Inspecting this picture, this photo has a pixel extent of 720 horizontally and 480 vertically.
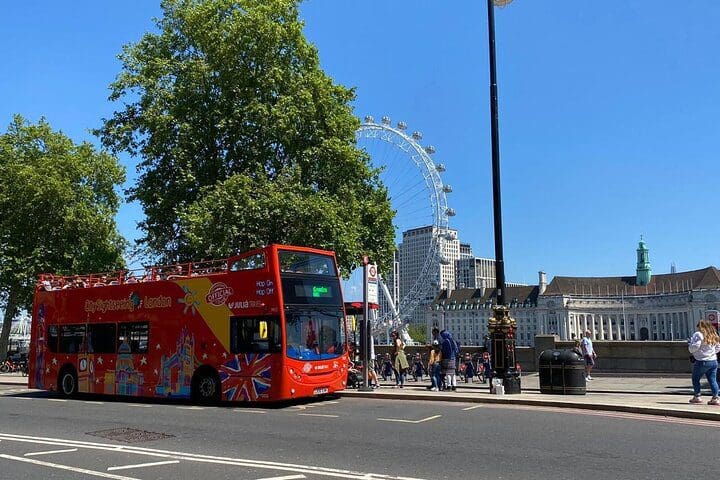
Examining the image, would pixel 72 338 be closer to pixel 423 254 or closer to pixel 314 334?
pixel 314 334

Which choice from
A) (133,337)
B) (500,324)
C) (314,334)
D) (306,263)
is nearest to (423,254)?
(133,337)

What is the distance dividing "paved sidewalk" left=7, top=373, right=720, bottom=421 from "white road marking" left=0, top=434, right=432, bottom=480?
25.2 feet

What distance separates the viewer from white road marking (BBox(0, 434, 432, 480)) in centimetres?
767

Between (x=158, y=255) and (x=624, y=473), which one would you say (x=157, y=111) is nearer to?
(x=158, y=255)

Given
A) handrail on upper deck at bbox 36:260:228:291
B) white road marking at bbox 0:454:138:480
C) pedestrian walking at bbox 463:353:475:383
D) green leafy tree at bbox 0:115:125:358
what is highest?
green leafy tree at bbox 0:115:125:358

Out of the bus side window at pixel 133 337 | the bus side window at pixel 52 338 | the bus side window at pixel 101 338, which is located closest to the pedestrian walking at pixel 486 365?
the bus side window at pixel 133 337

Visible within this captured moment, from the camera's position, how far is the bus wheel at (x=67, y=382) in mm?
20750

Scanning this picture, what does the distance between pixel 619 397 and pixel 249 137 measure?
19374mm

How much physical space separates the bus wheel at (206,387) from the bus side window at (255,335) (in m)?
1.19

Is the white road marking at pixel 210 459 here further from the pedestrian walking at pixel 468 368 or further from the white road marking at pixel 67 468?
the pedestrian walking at pixel 468 368

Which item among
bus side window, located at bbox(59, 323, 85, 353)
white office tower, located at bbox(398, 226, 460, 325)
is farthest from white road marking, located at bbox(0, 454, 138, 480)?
white office tower, located at bbox(398, 226, 460, 325)

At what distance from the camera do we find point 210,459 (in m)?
8.94

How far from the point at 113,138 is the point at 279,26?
1001cm

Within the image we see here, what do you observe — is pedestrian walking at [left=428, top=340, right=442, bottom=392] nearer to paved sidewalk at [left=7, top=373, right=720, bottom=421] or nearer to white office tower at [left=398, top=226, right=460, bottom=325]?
paved sidewalk at [left=7, top=373, right=720, bottom=421]
